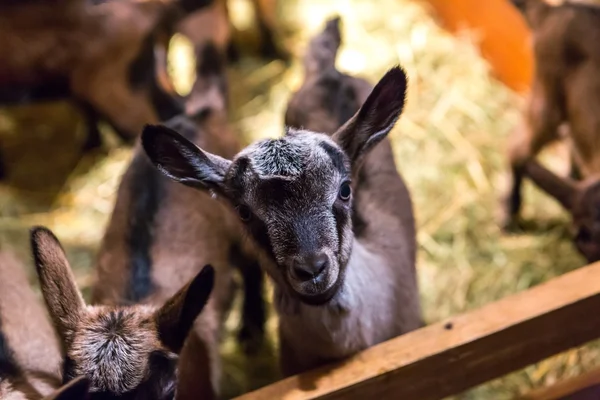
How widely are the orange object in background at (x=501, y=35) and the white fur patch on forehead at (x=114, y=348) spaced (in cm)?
276

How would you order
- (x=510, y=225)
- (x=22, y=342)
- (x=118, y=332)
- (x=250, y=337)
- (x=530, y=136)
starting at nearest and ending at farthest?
(x=118, y=332) < (x=22, y=342) < (x=250, y=337) < (x=530, y=136) < (x=510, y=225)

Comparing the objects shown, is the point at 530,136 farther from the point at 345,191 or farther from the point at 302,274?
the point at 302,274

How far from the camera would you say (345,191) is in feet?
6.41

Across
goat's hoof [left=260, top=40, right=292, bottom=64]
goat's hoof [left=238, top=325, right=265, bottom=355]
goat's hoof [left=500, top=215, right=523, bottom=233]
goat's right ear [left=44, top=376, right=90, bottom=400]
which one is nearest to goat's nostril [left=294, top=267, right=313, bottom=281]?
goat's right ear [left=44, top=376, right=90, bottom=400]

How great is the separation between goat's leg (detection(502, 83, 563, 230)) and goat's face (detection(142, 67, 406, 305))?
1.54 meters

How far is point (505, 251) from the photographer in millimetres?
3414

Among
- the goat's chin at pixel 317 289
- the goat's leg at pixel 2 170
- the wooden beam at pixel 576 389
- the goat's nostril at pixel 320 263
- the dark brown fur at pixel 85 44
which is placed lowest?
the wooden beam at pixel 576 389

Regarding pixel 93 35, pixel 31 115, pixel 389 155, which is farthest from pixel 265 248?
pixel 31 115

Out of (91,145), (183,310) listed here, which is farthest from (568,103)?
(91,145)

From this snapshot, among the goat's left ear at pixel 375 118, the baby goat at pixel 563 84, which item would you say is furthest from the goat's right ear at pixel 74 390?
the baby goat at pixel 563 84

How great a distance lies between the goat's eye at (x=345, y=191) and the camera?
1.94 metres

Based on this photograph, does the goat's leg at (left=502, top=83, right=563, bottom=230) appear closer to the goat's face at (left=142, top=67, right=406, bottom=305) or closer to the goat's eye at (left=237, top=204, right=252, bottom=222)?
the goat's face at (left=142, top=67, right=406, bottom=305)

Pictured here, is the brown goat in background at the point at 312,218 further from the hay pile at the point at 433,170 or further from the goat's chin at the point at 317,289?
the hay pile at the point at 433,170

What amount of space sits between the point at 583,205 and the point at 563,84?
2.05 ft
